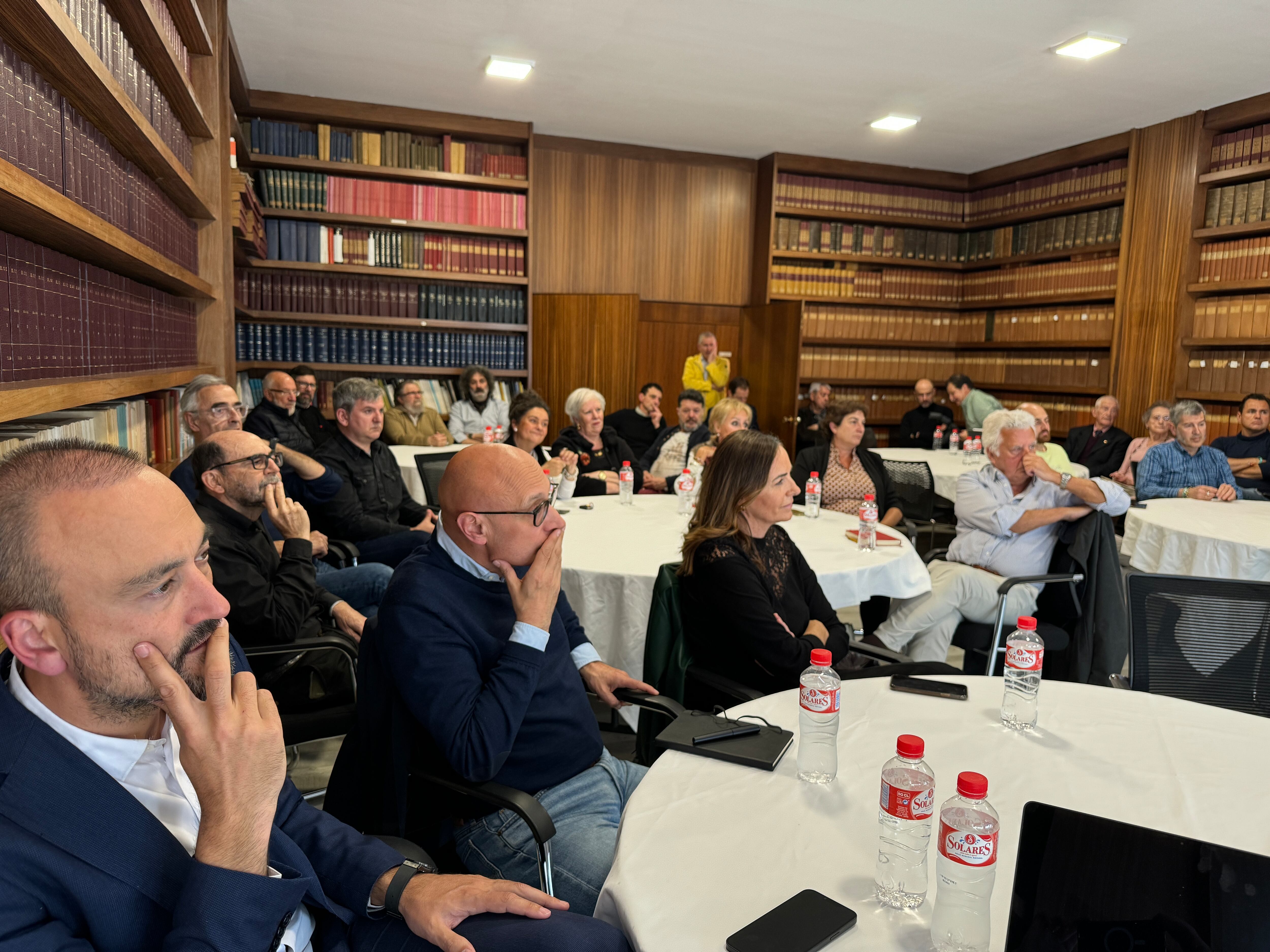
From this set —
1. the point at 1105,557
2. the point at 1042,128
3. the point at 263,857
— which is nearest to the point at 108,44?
the point at 263,857

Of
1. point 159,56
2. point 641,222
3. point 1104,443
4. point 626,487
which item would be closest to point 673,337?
point 641,222

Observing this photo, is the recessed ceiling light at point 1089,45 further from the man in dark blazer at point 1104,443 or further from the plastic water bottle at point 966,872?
the plastic water bottle at point 966,872

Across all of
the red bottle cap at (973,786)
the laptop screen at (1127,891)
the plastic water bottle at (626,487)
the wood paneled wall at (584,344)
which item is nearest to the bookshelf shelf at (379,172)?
the wood paneled wall at (584,344)

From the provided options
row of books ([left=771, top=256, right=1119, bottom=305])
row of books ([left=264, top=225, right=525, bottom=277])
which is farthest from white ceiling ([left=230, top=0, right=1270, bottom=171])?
row of books ([left=771, top=256, right=1119, bottom=305])

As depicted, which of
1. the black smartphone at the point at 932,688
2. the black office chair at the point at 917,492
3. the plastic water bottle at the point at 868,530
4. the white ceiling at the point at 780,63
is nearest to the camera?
the black smartphone at the point at 932,688

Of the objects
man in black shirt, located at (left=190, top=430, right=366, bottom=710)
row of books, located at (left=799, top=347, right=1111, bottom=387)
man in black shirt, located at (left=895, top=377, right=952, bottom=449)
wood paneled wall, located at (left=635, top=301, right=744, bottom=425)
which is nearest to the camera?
man in black shirt, located at (left=190, top=430, right=366, bottom=710)

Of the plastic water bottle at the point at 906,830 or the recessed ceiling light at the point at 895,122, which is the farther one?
the recessed ceiling light at the point at 895,122

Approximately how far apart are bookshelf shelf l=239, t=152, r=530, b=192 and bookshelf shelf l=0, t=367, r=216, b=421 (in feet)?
13.7

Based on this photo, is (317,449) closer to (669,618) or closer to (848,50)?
(669,618)

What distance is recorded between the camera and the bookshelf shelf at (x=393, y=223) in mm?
6508

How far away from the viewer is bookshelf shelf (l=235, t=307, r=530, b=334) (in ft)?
21.9

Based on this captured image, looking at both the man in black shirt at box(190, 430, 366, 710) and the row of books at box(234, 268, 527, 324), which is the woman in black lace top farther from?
the row of books at box(234, 268, 527, 324)

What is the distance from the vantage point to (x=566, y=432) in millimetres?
5305

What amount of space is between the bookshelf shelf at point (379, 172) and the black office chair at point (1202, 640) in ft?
20.0
